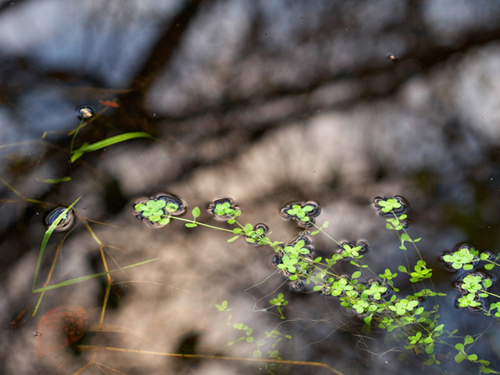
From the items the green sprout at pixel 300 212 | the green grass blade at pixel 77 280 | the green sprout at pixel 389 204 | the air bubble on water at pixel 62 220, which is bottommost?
the green grass blade at pixel 77 280

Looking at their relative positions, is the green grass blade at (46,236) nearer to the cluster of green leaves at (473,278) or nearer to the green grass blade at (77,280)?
the green grass blade at (77,280)

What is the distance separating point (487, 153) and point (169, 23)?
6.52ft

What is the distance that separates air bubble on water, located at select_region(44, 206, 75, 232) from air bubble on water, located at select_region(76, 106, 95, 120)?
542mm

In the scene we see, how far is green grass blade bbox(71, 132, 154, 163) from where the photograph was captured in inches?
94.3

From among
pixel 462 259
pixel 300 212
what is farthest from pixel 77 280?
pixel 462 259

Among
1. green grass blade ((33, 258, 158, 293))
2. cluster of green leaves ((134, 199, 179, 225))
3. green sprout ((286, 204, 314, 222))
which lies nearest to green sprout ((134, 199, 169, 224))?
cluster of green leaves ((134, 199, 179, 225))

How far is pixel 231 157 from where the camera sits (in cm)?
240

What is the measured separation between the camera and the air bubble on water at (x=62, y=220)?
87.4 inches

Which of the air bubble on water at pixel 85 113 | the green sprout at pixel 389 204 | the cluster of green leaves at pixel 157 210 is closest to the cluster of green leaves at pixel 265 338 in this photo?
the cluster of green leaves at pixel 157 210

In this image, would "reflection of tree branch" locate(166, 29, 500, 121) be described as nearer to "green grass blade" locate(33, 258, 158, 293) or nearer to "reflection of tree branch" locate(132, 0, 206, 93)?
"reflection of tree branch" locate(132, 0, 206, 93)

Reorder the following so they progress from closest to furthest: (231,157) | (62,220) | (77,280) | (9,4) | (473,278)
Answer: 1. (473,278)
2. (77,280)
3. (62,220)
4. (231,157)
5. (9,4)

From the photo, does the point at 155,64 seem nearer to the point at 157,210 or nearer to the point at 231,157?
the point at 231,157

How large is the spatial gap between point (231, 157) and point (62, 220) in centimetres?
91

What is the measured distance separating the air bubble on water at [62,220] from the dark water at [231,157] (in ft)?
0.10
